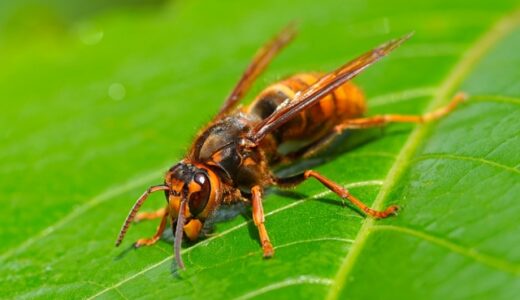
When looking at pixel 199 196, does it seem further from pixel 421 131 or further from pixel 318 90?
pixel 421 131

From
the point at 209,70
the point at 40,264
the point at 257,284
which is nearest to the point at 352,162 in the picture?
the point at 257,284

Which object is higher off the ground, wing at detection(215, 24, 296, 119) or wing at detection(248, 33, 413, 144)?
wing at detection(215, 24, 296, 119)

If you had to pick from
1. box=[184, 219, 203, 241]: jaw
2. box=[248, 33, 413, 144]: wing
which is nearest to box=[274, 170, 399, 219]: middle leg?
box=[248, 33, 413, 144]: wing

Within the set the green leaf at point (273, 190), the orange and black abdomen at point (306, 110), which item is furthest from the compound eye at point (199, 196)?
the orange and black abdomen at point (306, 110)

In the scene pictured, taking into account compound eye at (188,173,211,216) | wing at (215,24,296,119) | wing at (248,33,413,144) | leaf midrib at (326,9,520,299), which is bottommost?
leaf midrib at (326,9,520,299)

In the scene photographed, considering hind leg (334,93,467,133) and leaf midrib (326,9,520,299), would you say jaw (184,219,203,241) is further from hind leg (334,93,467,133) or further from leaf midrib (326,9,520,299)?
hind leg (334,93,467,133)
